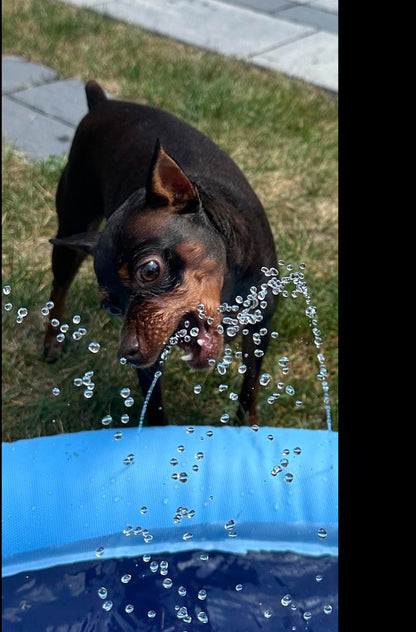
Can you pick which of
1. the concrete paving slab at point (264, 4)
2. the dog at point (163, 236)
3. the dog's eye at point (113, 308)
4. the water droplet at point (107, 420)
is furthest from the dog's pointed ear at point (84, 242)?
the concrete paving slab at point (264, 4)

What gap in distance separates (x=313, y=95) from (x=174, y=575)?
3.44 metres

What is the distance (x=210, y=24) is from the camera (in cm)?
584

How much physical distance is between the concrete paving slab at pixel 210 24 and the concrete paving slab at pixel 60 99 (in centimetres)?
110

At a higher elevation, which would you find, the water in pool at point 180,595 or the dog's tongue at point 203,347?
the dog's tongue at point 203,347

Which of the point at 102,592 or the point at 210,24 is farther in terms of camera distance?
the point at 210,24

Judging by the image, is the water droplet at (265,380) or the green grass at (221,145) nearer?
the water droplet at (265,380)

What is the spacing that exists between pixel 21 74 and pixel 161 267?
3.65 meters

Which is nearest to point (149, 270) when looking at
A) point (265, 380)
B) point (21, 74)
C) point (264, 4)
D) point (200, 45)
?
point (265, 380)

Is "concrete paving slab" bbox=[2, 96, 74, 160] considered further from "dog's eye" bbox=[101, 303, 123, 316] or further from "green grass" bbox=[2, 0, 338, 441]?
"dog's eye" bbox=[101, 303, 123, 316]

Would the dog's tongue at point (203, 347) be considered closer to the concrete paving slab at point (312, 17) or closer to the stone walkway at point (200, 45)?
the stone walkway at point (200, 45)

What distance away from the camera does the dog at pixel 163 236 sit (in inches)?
72.3

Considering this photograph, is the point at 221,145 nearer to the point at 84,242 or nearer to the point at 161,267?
the point at 84,242
